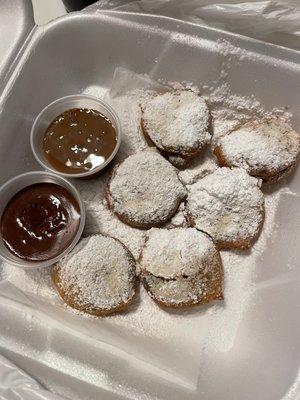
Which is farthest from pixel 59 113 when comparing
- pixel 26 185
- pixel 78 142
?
pixel 26 185

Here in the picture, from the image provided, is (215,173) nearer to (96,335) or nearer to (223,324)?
(223,324)

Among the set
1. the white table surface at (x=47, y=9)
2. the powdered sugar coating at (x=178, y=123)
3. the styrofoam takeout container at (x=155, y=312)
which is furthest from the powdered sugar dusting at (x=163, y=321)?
the white table surface at (x=47, y=9)

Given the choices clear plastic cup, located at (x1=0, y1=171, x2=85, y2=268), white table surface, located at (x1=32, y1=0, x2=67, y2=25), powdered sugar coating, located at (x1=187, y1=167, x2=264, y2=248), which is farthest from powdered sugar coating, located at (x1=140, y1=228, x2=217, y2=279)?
white table surface, located at (x1=32, y1=0, x2=67, y2=25)

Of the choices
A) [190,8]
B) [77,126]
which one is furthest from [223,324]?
[190,8]

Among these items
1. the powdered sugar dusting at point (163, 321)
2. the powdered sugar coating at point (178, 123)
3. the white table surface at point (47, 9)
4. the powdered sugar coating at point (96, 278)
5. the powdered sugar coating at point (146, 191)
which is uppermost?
the white table surface at point (47, 9)

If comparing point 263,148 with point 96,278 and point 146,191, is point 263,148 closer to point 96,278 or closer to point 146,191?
point 146,191

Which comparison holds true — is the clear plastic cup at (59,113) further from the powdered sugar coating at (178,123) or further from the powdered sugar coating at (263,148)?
the powdered sugar coating at (263,148)
